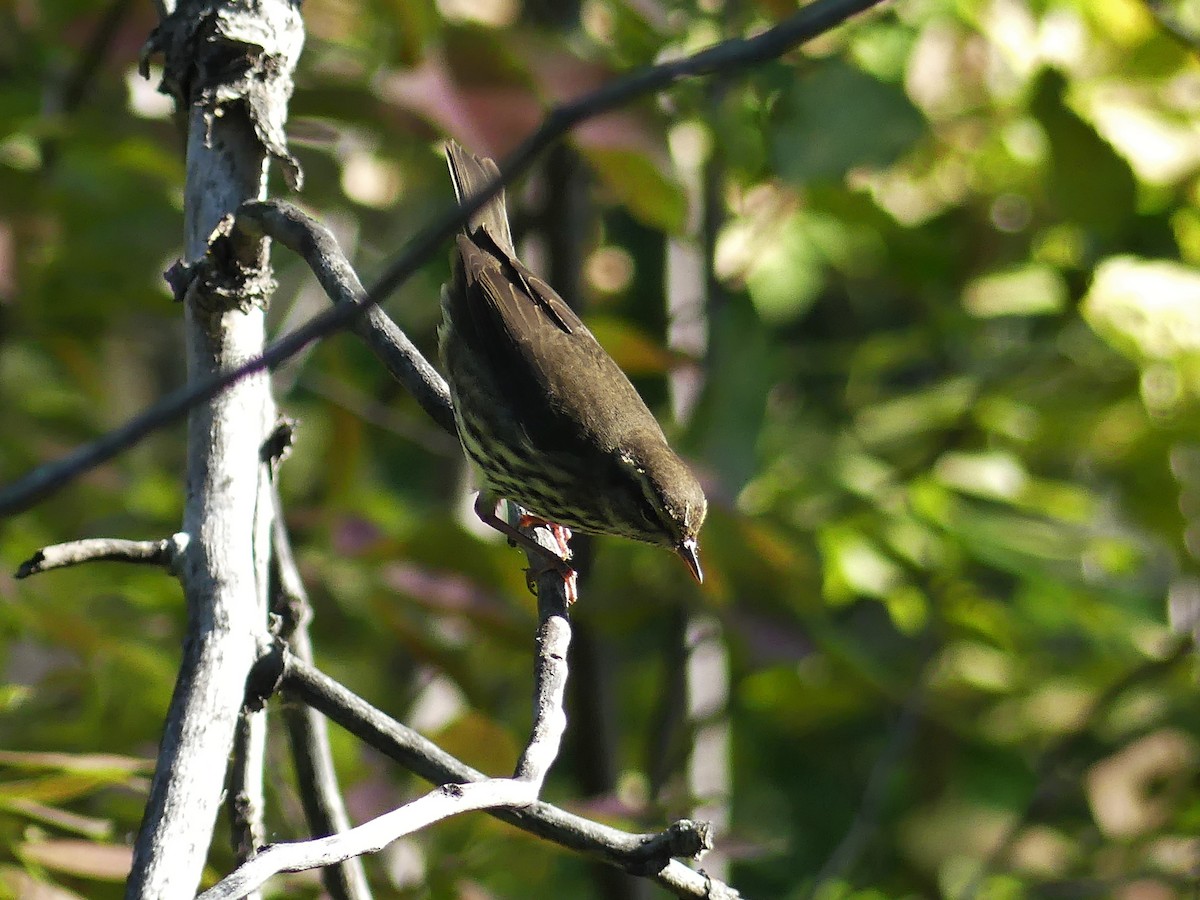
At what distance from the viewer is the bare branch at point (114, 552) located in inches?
63.4

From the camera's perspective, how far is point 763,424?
11.4 feet

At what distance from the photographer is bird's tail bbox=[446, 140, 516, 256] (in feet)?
10.7

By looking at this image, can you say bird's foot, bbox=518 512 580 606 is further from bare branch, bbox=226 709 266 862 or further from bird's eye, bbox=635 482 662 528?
bare branch, bbox=226 709 266 862

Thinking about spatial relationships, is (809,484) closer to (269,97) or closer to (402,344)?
(402,344)

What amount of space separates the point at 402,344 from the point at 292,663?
26.8 inches

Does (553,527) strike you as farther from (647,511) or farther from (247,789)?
(247,789)

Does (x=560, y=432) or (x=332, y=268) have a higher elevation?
(x=560, y=432)

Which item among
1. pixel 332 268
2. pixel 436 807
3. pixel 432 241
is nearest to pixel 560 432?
pixel 332 268

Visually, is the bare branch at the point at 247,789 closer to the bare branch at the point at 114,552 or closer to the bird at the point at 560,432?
the bare branch at the point at 114,552

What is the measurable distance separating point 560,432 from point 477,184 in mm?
646

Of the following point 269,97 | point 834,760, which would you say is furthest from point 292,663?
point 834,760

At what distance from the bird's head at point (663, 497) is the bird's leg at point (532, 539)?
0.71ft

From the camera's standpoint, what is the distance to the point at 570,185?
4367 mm

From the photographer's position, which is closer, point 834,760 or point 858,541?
point 858,541
